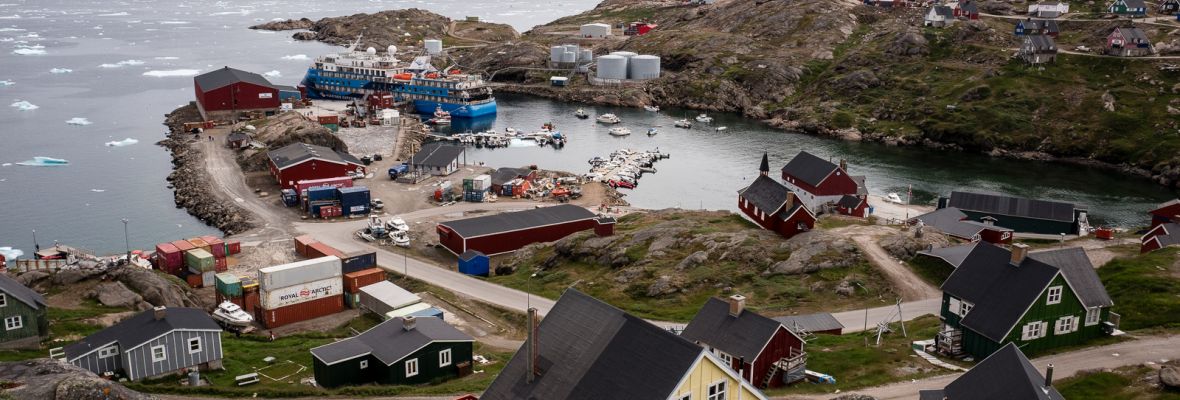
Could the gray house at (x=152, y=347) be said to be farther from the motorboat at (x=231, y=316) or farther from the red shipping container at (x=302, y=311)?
the red shipping container at (x=302, y=311)

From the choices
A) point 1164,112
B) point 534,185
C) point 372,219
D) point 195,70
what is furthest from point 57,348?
point 195,70

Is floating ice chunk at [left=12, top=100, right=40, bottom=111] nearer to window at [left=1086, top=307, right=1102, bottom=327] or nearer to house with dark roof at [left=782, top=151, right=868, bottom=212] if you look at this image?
house with dark roof at [left=782, top=151, right=868, bottom=212]

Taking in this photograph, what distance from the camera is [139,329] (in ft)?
135

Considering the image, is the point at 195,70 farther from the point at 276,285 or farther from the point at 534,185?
the point at 276,285

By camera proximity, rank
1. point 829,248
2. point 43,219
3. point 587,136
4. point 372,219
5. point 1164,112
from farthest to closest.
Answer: point 587,136
point 1164,112
point 43,219
point 372,219
point 829,248

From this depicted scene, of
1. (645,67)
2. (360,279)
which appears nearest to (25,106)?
(645,67)

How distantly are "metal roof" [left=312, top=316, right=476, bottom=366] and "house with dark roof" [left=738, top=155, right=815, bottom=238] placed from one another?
2624 centimetres

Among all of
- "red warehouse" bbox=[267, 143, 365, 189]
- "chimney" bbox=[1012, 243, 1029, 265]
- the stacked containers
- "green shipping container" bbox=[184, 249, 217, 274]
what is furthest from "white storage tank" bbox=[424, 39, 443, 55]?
"chimney" bbox=[1012, 243, 1029, 265]

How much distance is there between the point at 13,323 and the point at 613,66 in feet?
401

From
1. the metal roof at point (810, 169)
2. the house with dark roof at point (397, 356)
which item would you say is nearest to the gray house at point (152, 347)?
the house with dark roof at point (397, 356)

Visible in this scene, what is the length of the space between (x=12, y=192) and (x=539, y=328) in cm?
8167

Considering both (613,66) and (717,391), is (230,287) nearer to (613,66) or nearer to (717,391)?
(717,391)

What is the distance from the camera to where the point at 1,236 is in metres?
75.6

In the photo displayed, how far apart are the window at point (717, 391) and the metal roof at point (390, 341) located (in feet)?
57.3
